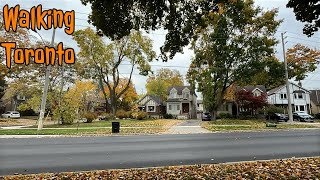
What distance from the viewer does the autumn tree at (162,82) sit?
6841 cm

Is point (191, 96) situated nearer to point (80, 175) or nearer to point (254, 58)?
point (254, 58)

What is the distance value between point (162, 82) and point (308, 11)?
62.7 metres

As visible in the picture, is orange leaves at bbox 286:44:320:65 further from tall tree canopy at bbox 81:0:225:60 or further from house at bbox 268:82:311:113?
tall tree canopy at bbox 81:0:225:60

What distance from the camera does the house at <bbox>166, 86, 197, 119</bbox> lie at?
5053 cm

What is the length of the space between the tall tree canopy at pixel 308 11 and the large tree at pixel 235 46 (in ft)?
67.6

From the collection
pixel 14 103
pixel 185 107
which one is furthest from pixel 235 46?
pixel 14 103

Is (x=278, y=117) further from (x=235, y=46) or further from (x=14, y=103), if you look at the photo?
(x=14, y=103)

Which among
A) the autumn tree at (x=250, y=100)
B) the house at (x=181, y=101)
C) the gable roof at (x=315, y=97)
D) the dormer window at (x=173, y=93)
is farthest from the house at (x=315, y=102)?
the dormer window at (x=173, y=93)

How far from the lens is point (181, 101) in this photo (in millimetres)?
50719

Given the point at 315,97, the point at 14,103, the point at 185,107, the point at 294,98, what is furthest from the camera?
the point at 14,103

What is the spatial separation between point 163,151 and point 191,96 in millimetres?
42128

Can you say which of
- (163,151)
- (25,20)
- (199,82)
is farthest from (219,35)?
(25,20)

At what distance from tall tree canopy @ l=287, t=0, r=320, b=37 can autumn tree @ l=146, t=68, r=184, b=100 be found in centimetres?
5821

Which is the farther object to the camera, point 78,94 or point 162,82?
point 162,82
